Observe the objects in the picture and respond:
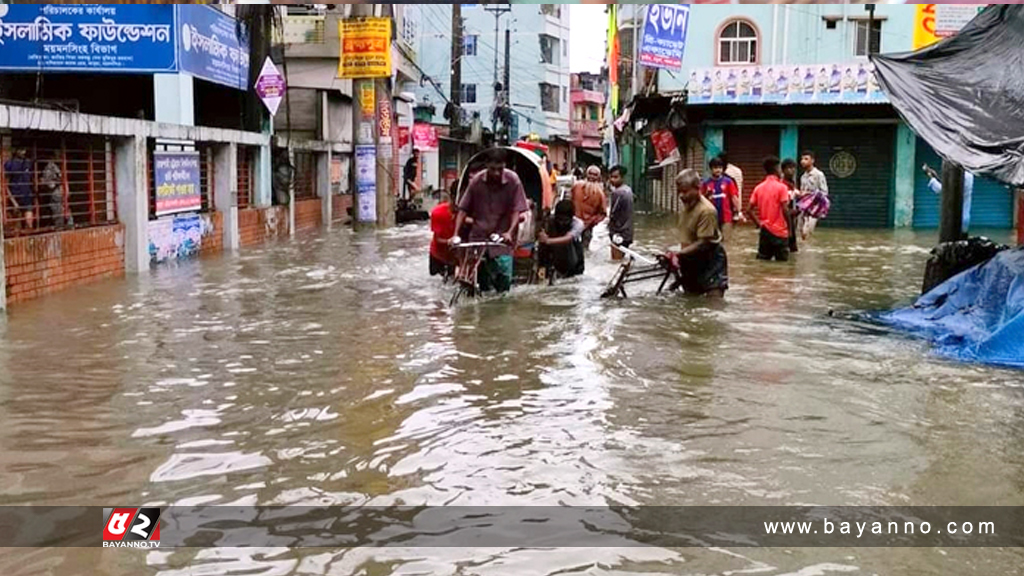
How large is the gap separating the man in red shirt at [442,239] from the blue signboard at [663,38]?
14.2 metres

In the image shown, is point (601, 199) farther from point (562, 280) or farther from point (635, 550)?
point (635, 550)

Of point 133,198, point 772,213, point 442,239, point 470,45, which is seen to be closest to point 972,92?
point 772,213

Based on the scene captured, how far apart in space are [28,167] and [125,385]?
5.73 metres

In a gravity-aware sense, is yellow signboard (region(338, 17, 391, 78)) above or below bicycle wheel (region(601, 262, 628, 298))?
above

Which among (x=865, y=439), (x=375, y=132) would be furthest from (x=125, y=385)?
(x=375, y=132)

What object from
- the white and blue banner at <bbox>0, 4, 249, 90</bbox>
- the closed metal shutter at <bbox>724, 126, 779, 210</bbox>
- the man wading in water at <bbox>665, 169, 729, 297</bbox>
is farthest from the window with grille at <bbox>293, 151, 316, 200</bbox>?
the man wading in water at <bbox>665, 169, 729, 297</bbox>

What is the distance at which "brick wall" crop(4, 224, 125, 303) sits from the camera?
1106 centimetres

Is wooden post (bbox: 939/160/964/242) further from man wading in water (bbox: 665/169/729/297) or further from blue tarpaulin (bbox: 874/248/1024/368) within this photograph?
man wading in water (bbox: 665/169/729/297)

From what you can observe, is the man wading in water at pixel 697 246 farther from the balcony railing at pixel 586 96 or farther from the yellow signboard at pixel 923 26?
the balcony railing at pixel 586 96

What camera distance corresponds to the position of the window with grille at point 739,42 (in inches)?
1151

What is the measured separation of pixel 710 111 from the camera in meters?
27.2

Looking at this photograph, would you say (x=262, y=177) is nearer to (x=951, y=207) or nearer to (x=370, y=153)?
(x=370, y=153)

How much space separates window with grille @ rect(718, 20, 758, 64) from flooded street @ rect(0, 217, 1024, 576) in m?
19.4

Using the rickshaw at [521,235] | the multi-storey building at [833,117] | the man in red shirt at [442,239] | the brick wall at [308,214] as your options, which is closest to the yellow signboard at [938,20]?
the multi-storey building at [833,117]
